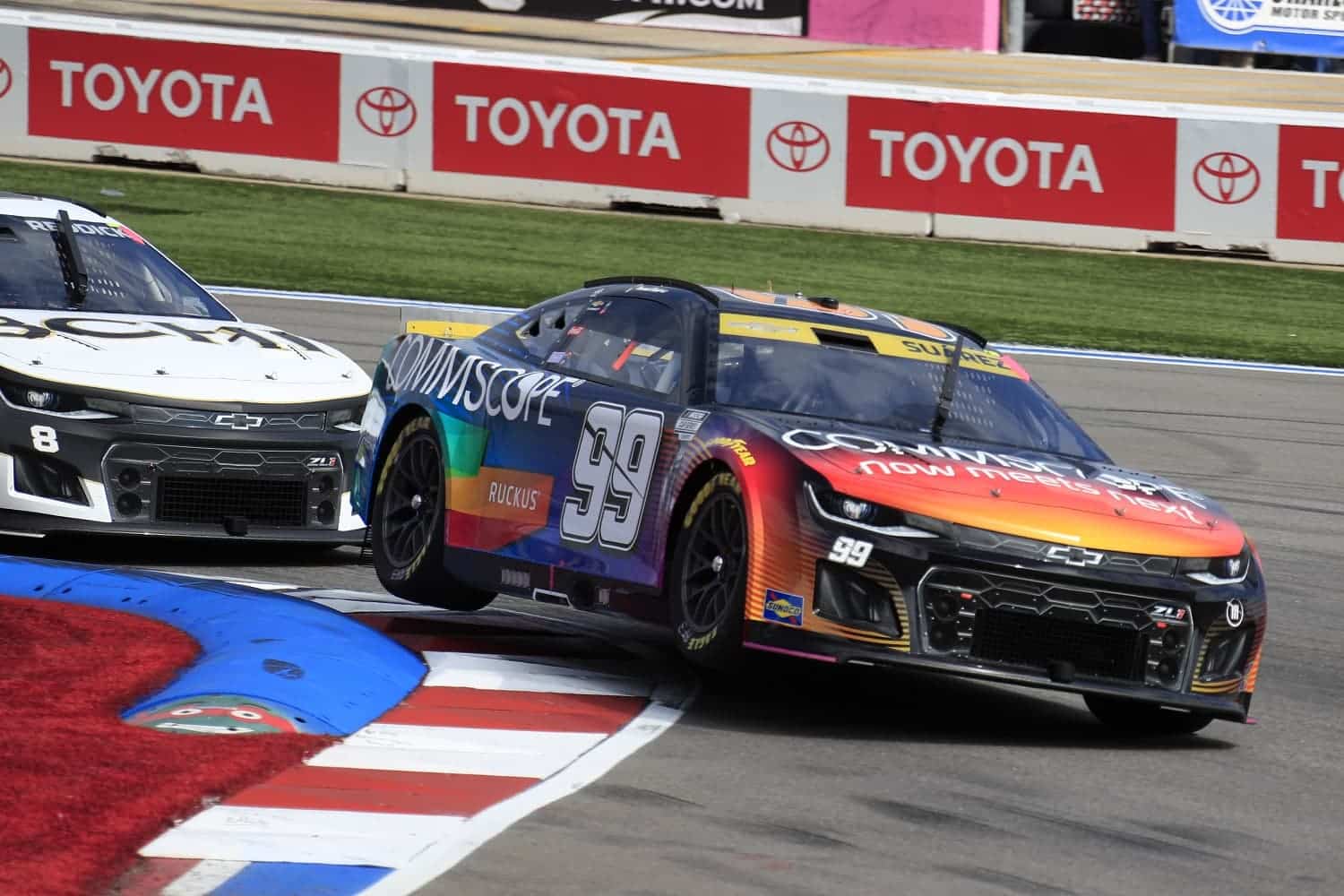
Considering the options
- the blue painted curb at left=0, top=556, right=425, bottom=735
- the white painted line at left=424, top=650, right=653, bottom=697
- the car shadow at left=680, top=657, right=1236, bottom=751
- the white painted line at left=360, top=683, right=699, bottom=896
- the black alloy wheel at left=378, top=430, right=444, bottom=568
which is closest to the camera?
the white painted line at left=360, top=683, right=699, bottom=896

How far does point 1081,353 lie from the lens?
722 inches

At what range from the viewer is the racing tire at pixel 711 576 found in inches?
287

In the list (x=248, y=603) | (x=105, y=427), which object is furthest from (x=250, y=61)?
(x=248, y=603)

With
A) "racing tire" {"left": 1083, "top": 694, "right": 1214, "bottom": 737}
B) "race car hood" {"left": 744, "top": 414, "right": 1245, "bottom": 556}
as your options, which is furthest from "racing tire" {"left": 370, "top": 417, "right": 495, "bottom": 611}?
"racing tire" {"left": 1083, "top": 694, "right": 1214, "bottom": 737}

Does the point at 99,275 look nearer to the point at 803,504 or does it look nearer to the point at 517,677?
the point at 517,677

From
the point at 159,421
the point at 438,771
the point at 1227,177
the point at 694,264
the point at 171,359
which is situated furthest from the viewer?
the point at 1227,177

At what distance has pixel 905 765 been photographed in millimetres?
6926

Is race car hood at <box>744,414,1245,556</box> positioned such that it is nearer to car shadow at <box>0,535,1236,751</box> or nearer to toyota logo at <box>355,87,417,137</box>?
car shadow at <box>0,535,1236,751</box>

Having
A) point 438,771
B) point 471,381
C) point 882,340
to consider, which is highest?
point 882,340

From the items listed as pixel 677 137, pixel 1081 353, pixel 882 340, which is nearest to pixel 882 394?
pixel 882 340

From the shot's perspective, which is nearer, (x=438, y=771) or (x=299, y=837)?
(x=299, y=837)

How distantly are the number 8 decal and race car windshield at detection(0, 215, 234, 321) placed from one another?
11.0 ft

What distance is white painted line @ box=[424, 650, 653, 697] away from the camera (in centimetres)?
770

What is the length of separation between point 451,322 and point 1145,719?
329 centimetres
